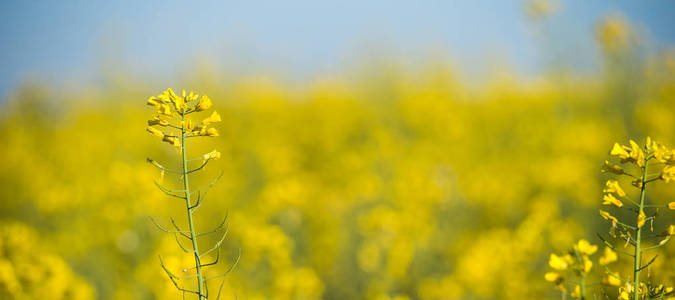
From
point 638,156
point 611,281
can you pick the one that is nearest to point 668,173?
point 638,156

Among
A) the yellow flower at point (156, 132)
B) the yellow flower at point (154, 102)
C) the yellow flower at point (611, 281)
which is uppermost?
the yellow flower at point (611, 281)

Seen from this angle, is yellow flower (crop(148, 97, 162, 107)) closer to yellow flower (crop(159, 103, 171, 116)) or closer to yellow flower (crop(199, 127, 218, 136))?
yellow flower (crop(159, 103, 171, 116))

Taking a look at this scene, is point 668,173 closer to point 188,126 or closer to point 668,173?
point 668,173

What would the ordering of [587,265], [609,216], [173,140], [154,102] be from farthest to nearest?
[154,102]
[173,140]
[609,216]
[587,265]

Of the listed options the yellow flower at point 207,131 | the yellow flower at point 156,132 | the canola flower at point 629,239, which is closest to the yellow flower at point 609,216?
the canola flower at point 629,239

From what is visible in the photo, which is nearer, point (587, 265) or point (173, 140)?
point (587, 265)

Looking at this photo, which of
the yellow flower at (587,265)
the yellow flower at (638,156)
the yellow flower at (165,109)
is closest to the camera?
the yellow flower at (587,265)

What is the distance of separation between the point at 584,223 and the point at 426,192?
166cm

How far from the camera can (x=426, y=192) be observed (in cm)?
521

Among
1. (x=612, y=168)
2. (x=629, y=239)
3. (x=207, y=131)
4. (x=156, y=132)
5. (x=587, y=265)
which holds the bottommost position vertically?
(x=156, y=132)

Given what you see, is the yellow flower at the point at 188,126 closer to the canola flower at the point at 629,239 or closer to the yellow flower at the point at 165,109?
the yellow flower at the point at 165,109

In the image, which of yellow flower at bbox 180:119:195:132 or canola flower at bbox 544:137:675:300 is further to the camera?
yellow flower at bbox 180:119:195:132

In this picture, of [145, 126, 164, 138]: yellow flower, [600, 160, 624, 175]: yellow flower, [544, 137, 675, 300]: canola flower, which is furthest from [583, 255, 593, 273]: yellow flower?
[145, 126, 164, 138]: yellow flower

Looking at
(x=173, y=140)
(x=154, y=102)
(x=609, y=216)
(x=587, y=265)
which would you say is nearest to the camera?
(x=587, y=265)
